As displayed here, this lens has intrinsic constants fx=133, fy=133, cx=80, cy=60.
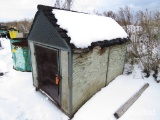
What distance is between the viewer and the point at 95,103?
3.71 m

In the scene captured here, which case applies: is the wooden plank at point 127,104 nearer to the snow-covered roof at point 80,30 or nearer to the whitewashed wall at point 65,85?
the whitewashed wall at point 65,85

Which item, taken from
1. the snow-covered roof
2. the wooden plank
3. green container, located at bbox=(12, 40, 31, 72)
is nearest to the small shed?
the snow-covered roof

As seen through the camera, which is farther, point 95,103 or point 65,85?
point 95,103

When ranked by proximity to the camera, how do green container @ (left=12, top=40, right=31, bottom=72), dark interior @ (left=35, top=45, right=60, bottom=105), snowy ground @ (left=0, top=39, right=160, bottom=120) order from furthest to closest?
green container @ (left=12, top=40, right=31, bottom=72) → dark interior @ (left=35, top=45, right=60, bottom=105) → snowy ground @ (left=0, top=39, right=160, bottom=120)

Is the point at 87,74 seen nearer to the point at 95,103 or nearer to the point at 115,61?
the point at 95,103

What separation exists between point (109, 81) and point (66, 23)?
2505 mm

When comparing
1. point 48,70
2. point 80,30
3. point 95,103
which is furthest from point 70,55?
point 95,103

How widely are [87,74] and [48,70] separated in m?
1.23

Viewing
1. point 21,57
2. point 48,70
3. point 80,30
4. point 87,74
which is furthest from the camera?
point 21,57

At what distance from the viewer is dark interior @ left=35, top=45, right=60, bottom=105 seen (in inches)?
142

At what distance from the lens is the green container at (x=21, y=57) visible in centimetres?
635

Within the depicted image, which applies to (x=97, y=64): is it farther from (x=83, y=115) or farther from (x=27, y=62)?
(x=27, y=62)

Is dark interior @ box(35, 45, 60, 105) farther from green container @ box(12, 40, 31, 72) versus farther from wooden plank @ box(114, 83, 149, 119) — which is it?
green container @ box(12, 40, 31, 72)

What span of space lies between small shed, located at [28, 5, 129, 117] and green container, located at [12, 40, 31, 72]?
206 centimetres
